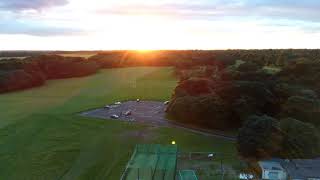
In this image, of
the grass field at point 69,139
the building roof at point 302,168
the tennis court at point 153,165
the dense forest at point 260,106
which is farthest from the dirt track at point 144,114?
the tennis court at point 153,165

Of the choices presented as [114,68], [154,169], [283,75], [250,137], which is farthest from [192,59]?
[154,169]

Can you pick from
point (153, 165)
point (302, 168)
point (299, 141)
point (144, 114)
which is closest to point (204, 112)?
point (144, 114)

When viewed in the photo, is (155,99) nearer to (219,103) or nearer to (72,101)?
(72,101)

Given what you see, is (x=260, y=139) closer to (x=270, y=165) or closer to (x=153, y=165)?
(x=270, y=165)

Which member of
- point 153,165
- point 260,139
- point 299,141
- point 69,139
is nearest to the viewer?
point 153,165

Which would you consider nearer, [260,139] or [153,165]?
[153,165]

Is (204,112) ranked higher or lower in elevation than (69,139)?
higher

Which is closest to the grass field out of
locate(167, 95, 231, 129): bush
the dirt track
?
the dirt track

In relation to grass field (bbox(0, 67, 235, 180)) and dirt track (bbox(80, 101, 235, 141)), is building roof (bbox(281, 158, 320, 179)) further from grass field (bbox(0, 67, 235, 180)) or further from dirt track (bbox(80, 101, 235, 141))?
dirt track (bbox(80, 101, 235, 141))
